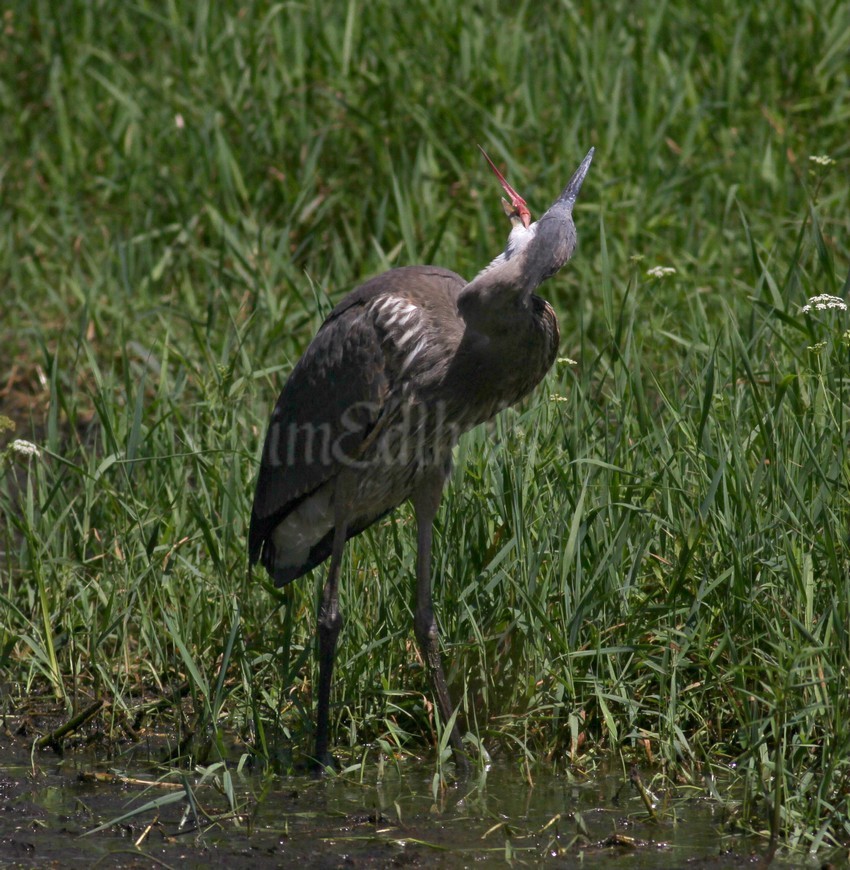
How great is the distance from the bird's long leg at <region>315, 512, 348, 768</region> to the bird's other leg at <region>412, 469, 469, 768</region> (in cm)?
25

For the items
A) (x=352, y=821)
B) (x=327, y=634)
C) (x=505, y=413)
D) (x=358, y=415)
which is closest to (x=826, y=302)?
(x=505, y=413)

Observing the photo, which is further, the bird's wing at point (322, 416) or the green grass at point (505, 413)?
the bird's wing at point (322, 416)

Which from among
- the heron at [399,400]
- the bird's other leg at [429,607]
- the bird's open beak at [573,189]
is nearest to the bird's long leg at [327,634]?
the heron at [399,400]

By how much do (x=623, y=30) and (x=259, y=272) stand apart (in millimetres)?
2586

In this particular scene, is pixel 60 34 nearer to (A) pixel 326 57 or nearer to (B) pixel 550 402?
(A) pixel 326 57

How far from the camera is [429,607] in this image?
4527 millimetres

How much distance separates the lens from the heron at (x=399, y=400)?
169 inches

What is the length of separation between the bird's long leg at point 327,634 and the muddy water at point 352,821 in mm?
126

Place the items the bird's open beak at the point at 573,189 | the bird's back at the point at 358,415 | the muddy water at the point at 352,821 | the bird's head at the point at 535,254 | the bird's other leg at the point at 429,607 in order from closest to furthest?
the muddy water at the point at 352,821 < the bird's head at the point at 535,254 < the bird's open beak at the point at 573,189 < the bird's other leg at the point at 429,607 < the bird's back at the point at 358,415

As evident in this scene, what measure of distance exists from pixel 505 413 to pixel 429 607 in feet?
3.41

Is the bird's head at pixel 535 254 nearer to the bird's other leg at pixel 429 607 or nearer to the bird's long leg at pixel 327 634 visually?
the bird's other leg at pixel 429 607

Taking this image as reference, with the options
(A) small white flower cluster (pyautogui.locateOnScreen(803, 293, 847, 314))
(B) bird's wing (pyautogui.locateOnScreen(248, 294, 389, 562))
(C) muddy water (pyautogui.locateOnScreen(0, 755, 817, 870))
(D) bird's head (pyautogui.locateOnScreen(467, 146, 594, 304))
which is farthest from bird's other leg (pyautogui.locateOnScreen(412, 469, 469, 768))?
(A) small white flower cluster (pyautogui.locateOnScreen(803, 293, 847, 314))

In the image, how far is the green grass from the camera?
4.23 meters

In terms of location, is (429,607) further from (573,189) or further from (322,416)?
(573,189)
